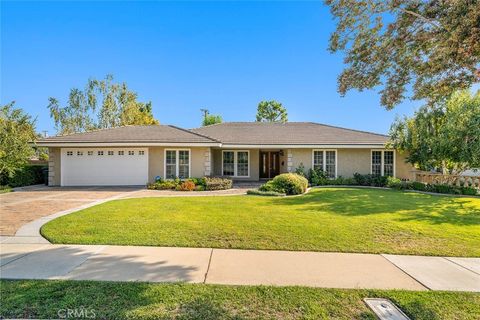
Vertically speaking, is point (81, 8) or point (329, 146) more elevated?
point (81, 8)

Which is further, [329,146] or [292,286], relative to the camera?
[329,146]

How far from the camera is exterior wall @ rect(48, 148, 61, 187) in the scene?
1692cm

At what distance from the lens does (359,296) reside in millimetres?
3510

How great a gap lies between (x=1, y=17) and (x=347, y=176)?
19.2 metres

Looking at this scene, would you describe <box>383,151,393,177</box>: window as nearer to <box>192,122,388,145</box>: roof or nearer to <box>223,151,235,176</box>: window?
<box>192,122,388,145</box>: roof

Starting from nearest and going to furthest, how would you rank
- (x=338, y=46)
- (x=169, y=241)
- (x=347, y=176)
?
(x=169, y=241) < (x=338, y=46) < (x=347, y=176)

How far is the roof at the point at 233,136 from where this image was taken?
16469mm

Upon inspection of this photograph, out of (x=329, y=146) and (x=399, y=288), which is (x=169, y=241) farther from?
(x=329, y=146)

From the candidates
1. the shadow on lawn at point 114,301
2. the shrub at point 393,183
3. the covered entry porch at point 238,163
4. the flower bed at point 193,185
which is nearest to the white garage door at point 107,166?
the flower bed at point 193,185

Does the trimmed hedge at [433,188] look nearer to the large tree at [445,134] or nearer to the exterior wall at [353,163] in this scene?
the large tree at [445,134]

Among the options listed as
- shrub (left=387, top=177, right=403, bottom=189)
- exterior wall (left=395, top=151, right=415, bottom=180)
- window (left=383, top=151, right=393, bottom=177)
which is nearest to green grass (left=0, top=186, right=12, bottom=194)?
shrub (left=387, top=177, right=403, bottom=189)

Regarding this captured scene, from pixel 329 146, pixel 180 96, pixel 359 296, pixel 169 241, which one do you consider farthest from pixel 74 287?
pixel 180 96

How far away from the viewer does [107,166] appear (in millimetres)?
16969

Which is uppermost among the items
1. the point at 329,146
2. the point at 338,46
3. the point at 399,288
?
the point at 338,46
